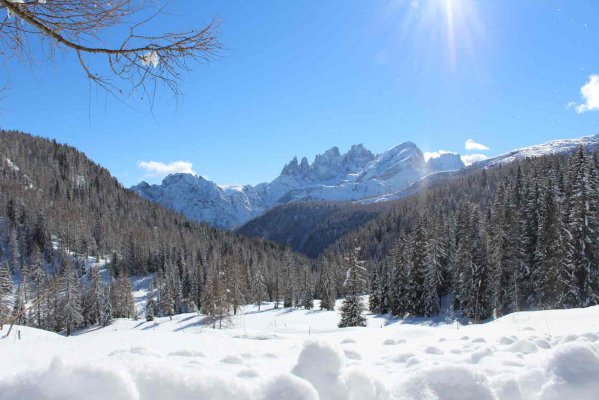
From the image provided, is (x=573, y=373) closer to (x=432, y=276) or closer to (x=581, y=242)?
(x=581, y=242)

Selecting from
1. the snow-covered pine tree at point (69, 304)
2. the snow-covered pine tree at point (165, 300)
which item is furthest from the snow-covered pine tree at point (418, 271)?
the snow-covered pine tree at point (165, 300)

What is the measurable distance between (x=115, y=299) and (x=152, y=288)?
2235cm

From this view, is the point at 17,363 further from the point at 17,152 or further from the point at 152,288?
the point at 17,152

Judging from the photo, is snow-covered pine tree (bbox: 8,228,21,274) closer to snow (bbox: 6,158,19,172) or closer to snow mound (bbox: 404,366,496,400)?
snow (bbox: 6,158,19,172)

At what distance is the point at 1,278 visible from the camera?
3791cm

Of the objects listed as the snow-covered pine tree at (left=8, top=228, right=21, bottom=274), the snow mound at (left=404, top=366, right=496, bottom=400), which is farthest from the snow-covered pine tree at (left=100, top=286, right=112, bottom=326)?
the snow mound at (left=404, top=366, right=496, bottom=400)

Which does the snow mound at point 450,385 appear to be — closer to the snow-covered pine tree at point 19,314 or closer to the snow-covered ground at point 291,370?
the snow-covered ground at point 291,370

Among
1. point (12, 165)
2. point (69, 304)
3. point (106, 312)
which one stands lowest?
point (106, 312)

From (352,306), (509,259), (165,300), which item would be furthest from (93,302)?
(509,259)

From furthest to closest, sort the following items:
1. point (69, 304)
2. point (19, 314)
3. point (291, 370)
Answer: point (69, 304) → point (19, 314) → point (291, 370)

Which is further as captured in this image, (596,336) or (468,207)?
(468,207)

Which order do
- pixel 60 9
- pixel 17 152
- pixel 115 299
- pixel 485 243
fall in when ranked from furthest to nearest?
1. pixel 17 152
2. pixel 115 299
3. pixel 485 243
4. pixel 60 9

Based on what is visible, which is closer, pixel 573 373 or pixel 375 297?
pixel 573 373

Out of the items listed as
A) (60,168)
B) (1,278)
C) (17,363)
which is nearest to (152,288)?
(1,278)
